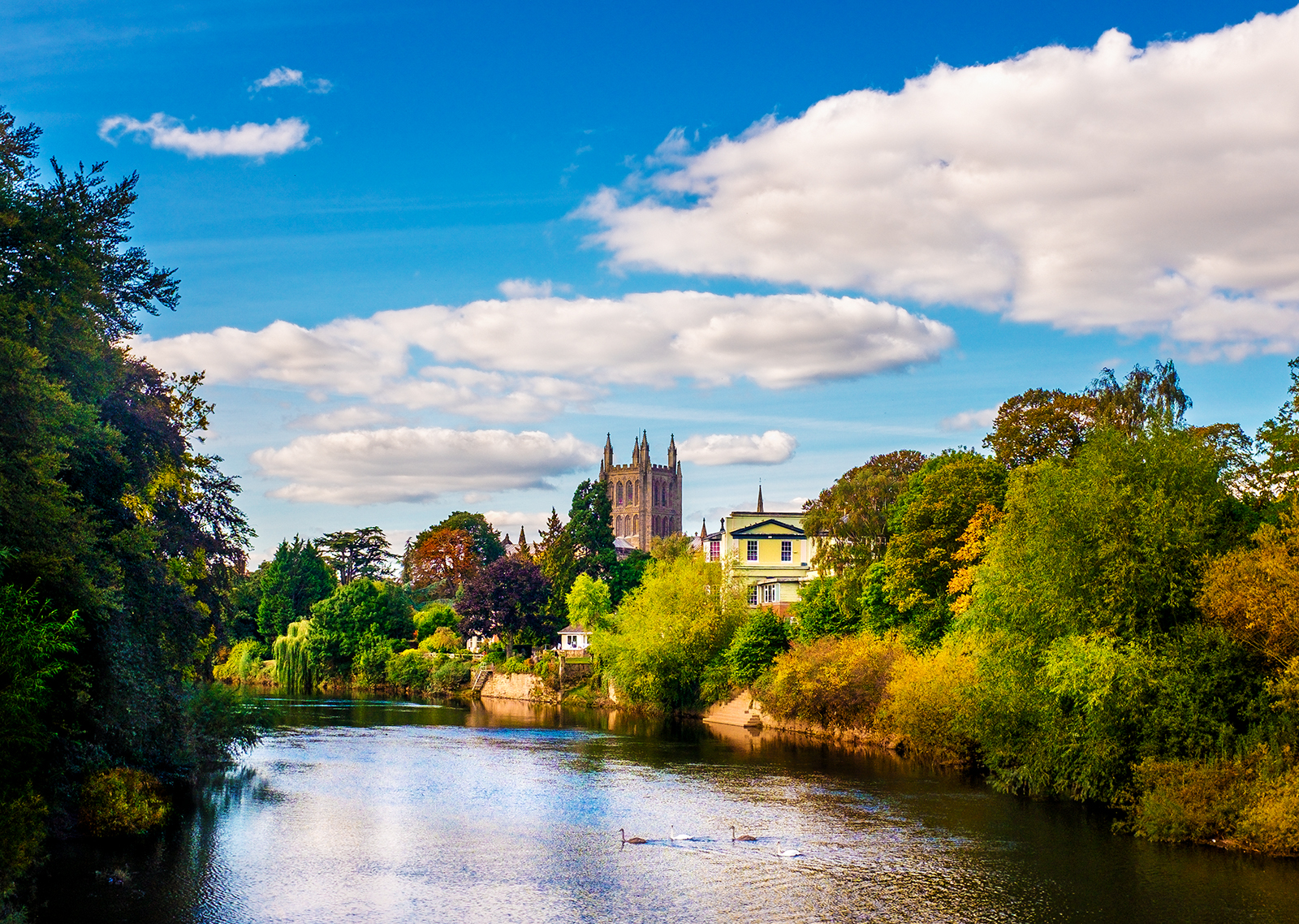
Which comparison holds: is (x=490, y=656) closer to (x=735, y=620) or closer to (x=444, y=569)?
(x=735, y=620)

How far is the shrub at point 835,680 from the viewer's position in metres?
53.3

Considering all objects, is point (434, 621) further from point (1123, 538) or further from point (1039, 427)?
point (1123, 538)

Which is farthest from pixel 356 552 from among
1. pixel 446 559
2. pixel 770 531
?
pixel 770 531

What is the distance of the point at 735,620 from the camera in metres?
71.1

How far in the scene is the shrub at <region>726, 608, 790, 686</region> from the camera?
64.4m

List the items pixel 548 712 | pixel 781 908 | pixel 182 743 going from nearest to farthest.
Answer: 1. pixel 781 908
2. pixel 182 743
3. pixel 548 712

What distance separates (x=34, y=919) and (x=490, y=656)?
253 ft

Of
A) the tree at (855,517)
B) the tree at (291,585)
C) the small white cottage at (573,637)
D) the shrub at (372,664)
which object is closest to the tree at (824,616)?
the tree at (855,517)

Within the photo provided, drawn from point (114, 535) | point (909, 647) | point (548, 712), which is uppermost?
point (114, 535)

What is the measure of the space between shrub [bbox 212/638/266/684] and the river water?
56.5 m

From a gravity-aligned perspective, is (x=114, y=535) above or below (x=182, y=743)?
above

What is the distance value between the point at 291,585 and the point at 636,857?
96897mm

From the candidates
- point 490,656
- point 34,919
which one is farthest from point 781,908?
point 490,656

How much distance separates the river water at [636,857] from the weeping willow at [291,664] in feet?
172
